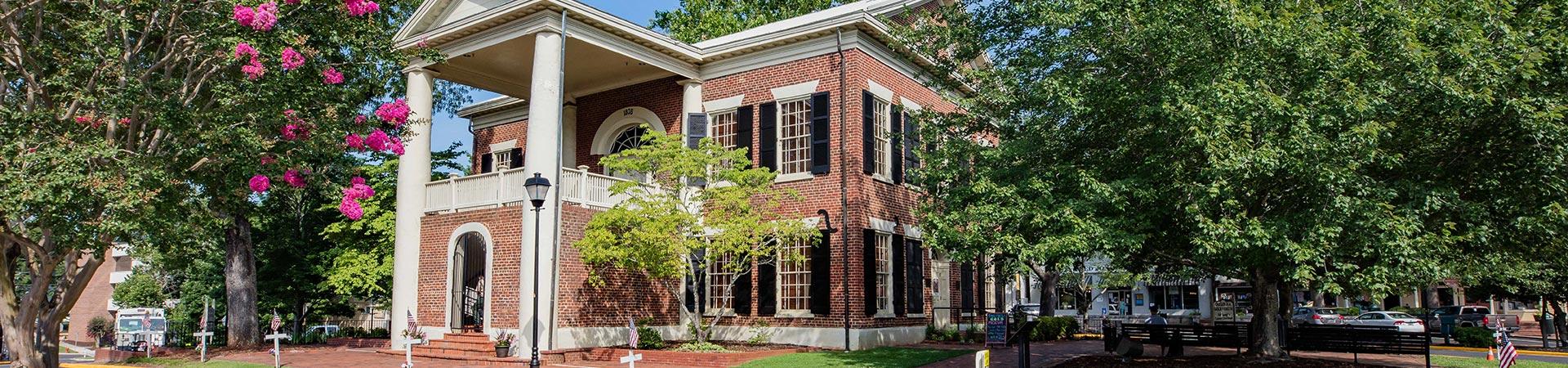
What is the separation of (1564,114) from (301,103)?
1630 cm

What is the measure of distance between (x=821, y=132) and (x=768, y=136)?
1444mm

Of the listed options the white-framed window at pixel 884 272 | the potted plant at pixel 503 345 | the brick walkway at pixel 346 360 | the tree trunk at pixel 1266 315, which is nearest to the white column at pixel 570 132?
the brick walkway at pixel 346 360

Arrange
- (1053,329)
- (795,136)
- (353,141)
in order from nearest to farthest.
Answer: (353,141), (795,136), (1053,329)

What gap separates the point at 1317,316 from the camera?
3909 centimetres

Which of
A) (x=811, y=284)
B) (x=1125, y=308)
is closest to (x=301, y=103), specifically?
(x=811, y=284)

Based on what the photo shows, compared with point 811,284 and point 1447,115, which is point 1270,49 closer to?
point 1447,115

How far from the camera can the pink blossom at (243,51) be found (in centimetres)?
1329

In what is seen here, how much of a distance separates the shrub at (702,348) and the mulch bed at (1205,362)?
6.48m

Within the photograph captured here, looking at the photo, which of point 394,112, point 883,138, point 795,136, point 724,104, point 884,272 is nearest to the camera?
point 394,112

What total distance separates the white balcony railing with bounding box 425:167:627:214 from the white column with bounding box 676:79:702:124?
2.70 m

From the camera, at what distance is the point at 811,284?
21.3 meters

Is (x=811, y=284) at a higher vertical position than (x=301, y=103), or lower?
lower

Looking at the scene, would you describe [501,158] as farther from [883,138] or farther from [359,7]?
[359,7]

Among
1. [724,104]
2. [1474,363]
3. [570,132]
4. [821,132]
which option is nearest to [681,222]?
[821,132]
